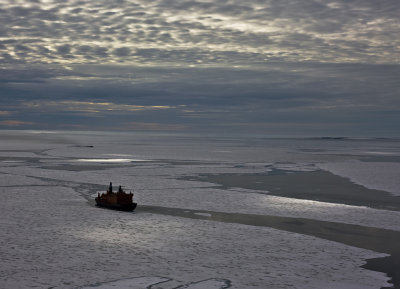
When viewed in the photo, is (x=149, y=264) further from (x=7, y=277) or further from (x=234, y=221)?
(x=234, y=221)

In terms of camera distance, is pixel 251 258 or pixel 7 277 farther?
pixel 251 258

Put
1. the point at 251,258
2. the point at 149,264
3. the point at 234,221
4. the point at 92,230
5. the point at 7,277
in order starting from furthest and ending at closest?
the point at 234,221 → the point at 92,230 → the point at 251,258 → the point at 149,264 → the point at 7,277

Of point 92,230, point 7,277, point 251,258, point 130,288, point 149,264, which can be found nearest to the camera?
point 130,288

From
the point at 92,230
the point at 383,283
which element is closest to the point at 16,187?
the point at 92,230

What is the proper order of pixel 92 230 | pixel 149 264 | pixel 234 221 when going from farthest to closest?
pixel 234 221
pixel 92 230
pixel 149 264

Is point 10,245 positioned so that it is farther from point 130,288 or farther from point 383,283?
point 383,283

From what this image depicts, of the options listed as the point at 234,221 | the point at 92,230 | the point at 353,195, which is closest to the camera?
the point at 92,230

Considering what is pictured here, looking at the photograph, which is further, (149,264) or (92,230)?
(92,230)

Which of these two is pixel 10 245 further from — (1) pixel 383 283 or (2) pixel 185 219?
(1) pixel 383 283

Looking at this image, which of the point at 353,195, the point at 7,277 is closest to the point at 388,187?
the point at 353,195
